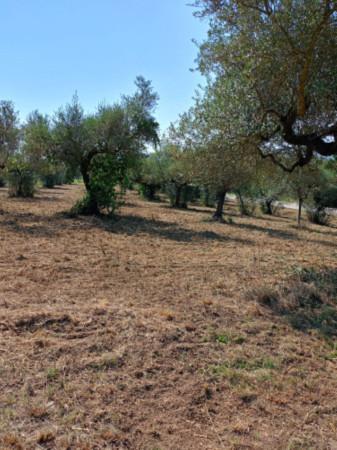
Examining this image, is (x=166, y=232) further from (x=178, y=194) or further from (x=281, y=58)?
(x=178, y=194)

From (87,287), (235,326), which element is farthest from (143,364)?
(87,287)

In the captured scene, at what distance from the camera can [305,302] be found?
5129 mm

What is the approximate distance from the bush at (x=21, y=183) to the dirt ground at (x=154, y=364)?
17.1 metres

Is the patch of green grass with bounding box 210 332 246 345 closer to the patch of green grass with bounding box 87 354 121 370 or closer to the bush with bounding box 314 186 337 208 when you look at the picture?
the patch of green grass with bounding box 87 354 121 370

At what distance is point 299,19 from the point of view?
555cm

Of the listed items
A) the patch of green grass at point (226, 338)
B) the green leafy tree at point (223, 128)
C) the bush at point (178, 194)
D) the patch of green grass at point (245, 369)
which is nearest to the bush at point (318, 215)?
the bush at point (178, 194)

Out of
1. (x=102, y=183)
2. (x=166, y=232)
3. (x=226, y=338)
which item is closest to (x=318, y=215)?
(x=166, y=232)

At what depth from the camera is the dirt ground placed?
2.29 meters

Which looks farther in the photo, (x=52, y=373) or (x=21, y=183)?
(x=21, y=183)

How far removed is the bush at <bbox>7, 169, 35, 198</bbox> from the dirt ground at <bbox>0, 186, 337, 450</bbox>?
17.1m

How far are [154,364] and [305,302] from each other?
2947mm

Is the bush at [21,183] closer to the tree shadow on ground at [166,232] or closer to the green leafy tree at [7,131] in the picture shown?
the green leafy tree at [7,131]

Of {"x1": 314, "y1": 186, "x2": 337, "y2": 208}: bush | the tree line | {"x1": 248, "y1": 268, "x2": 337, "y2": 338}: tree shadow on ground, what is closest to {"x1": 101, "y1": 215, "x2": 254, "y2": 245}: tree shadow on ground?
the tree line

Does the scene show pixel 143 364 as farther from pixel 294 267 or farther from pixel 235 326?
pixel 294 267
